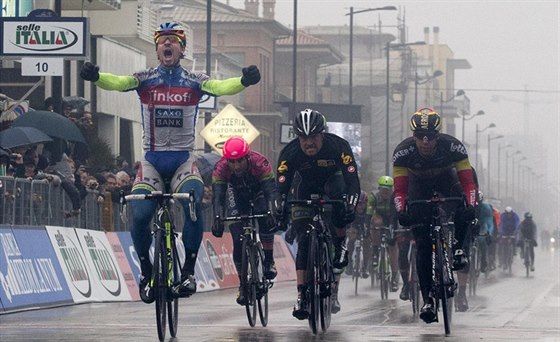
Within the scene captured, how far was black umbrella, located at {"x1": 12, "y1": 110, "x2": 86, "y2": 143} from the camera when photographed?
23000mm

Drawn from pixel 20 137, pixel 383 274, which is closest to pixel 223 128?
pixel 383 274

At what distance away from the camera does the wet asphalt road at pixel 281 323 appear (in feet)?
45.1

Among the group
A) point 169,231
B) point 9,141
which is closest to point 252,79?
point 169,231

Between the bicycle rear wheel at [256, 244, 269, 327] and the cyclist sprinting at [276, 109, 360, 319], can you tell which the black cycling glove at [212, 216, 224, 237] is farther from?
the cyclist sprinting at [276, 109, 360, 319]

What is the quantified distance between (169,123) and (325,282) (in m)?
1.96

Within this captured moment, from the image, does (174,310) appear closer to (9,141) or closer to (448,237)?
(448,237)

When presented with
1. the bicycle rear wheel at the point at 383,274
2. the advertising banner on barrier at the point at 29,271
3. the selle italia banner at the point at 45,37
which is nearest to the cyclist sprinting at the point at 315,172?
the advertising banner on barrier at the point at 29,271

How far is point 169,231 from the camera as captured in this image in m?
12.9

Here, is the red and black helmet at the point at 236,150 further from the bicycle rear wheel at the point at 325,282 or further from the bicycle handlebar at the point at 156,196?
the bicycle handlebar at the point at 156,196

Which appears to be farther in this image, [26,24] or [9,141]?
[26,24]

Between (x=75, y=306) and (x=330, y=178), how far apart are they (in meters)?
5.73

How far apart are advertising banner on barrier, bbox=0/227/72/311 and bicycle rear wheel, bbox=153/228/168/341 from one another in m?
5.01

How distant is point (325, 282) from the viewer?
14.0m

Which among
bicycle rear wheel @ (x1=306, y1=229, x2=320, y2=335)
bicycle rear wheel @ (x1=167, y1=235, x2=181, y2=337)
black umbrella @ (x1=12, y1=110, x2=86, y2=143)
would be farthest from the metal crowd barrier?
bicycle rear wheel @ (x1=167, y1=235, x2=181, y2=337)
